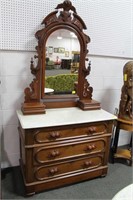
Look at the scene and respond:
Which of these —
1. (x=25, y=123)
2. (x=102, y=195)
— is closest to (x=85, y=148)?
(x=102, y=195)

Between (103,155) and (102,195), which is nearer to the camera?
(102,195)

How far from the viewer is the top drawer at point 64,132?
160 centimetres

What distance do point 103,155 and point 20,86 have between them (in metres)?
1.19

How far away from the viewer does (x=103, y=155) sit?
2002mm

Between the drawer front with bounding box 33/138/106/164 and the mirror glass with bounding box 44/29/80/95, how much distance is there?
0.60 meters

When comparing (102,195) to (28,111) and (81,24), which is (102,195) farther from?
(81,24)

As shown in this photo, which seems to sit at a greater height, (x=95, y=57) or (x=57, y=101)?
(x=95, y=57)

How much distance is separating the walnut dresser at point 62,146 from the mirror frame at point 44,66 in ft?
0.29

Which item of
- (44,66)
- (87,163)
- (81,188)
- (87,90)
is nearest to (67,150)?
(87,163)

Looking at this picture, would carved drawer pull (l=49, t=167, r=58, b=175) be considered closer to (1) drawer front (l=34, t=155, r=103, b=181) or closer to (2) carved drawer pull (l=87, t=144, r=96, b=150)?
(1) drawer front (l=34, t=155, r=103, b=181)

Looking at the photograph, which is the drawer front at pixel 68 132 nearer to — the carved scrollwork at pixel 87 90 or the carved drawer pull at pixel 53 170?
the carved drawer pull at pixel 53 170

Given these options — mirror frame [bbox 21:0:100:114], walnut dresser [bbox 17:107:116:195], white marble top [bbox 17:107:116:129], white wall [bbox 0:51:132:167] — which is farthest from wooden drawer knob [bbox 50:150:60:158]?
white wall [bbox 0:51:132:167]

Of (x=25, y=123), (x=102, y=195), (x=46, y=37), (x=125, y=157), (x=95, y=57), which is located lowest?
(x=102, y=195)

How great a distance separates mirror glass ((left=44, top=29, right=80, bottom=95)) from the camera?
6.21 feet
